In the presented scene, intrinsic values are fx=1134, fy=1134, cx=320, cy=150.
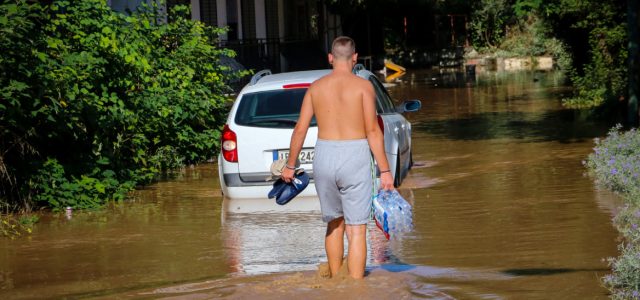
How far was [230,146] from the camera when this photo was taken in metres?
12.1

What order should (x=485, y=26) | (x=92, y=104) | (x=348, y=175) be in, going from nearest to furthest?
(x=348, y=175) → (x=92, y=104) → (x=485, y=26)

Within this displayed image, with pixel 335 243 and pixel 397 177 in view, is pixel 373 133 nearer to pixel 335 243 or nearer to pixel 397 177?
pixel 335 243

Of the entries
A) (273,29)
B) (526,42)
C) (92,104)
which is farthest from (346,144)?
(526,42)

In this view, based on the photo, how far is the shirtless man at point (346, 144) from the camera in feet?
24.9

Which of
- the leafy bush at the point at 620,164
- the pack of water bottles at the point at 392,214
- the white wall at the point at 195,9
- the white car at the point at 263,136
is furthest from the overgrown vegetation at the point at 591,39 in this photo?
the pack of water bottles at the point at 392,214

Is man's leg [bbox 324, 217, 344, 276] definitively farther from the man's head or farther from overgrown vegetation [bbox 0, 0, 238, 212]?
overgrown vegetation [bbox 0, 0, 238, 212]

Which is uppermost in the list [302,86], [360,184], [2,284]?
[302,86]

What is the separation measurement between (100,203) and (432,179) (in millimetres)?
4151

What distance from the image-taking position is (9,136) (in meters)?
12.2

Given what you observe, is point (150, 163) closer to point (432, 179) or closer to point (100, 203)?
point (100, 203)

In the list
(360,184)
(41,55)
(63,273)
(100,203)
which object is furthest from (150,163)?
(360,184)

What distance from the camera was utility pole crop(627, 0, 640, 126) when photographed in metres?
17.9

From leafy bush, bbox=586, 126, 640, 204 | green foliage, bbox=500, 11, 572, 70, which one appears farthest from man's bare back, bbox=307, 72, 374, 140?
green foliage, bbox=500, 11, 572, 70

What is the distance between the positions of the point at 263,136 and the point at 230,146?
403mm
